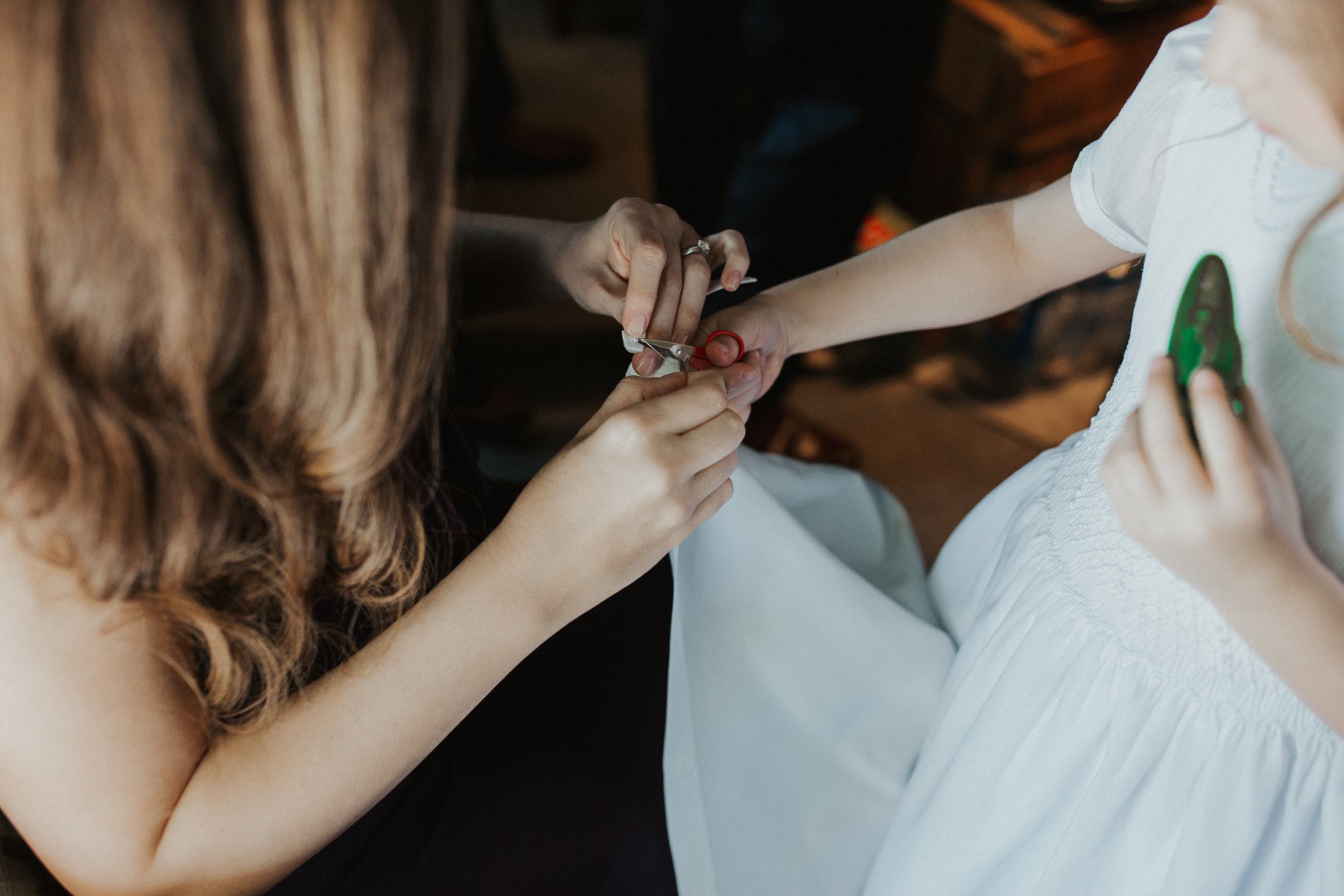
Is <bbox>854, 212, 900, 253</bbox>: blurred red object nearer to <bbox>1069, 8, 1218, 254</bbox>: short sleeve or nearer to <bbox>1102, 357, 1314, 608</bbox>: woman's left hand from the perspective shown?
<bbox>1069, 8, 1218, 254</bbox>: short sleeve

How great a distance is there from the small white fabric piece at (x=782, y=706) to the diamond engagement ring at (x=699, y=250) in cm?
20

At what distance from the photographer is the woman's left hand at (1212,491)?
1.40 ft

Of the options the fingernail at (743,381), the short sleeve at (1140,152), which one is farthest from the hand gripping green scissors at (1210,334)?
the fingernail at (743,381)

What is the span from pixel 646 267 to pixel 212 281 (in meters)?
0.35

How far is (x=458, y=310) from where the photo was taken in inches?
34.6

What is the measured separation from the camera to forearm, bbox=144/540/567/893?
0.53 metres

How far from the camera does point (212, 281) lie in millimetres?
422

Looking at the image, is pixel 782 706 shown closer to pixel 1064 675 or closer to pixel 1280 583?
pixel 1064 675

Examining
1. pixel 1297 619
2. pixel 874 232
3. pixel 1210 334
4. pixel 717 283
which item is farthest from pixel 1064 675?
pixel 874 232

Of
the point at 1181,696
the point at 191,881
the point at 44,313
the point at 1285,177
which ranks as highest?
the point at 1285,177

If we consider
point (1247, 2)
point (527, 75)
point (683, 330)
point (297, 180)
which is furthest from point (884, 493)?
point (527, 75)

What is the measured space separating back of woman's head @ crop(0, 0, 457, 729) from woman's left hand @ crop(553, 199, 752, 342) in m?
0.21

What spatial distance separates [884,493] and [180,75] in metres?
0.75

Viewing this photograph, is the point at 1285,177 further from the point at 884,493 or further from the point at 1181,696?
the point at 884,493
